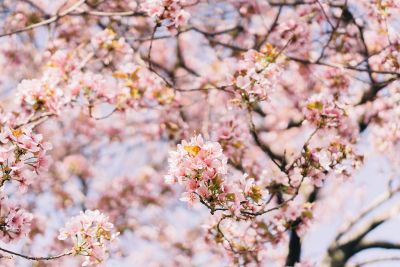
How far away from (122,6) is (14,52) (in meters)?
1.99

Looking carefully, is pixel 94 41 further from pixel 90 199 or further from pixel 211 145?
pixel 90 199

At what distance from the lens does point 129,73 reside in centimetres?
462

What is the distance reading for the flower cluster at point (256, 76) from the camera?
3.48m

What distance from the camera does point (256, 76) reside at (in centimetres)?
344

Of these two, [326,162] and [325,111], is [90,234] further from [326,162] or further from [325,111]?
[325,111]

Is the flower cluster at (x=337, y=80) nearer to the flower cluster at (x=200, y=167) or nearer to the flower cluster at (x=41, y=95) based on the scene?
the flower cluster at (x=41, y=95)

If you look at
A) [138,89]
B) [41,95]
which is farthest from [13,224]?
[138,89]

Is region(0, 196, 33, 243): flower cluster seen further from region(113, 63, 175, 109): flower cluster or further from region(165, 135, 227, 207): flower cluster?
region(113, 63, 175, 109): flower cluster

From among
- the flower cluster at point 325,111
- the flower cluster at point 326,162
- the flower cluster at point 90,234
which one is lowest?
the flower cluster at point 90,234

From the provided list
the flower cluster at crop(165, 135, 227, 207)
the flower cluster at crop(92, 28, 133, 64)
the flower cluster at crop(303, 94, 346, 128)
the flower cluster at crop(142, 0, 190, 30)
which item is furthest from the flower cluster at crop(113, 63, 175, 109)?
the flower cluster at crop(165, 135, 227, 207)

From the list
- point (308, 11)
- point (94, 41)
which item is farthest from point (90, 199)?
point (308, 11)

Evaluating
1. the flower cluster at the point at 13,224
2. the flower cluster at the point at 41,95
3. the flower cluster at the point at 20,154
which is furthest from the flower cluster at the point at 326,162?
the flower cluster at the point at 41,95

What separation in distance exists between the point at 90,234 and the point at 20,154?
602mm

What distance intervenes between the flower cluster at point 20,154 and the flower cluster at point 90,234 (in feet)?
1.22
